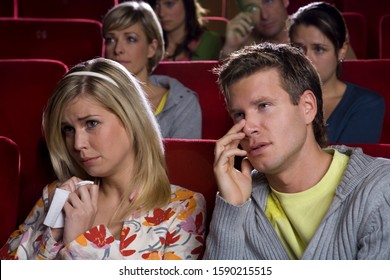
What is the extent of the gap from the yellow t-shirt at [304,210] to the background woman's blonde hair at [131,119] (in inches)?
4.9

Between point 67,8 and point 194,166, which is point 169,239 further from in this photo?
point 67,8

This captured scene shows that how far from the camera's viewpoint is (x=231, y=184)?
719 millimetres

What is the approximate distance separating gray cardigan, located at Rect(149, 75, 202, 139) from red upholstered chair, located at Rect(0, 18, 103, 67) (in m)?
0.19

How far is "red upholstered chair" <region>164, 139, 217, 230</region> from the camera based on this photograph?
0.82 meters

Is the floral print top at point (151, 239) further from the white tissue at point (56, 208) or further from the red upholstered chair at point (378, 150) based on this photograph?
the red upholstered chair at point (378, 150)

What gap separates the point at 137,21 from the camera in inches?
47.9

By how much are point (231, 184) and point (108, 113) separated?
0.16 meters

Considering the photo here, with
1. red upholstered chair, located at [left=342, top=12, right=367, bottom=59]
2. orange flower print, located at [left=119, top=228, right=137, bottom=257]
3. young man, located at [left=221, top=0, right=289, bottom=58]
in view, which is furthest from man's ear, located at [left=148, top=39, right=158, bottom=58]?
orange flower print, located at [left=119, top=228, right=137, bottom=257]

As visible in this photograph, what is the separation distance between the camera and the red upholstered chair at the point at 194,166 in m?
0.82

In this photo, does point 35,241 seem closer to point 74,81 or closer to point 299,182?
point 74,81

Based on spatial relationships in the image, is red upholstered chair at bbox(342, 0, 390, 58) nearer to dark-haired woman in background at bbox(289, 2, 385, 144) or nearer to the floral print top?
dark-haired woman in background at bbox(289, 2, 385, 144)

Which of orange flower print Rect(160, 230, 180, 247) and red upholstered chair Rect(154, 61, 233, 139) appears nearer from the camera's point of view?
orange flower print Rect(160, 230, 180, 247)
